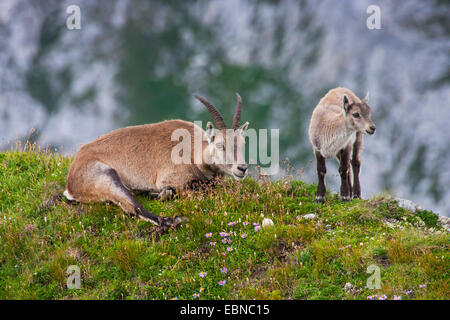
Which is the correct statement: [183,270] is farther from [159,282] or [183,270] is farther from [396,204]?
[396,204]

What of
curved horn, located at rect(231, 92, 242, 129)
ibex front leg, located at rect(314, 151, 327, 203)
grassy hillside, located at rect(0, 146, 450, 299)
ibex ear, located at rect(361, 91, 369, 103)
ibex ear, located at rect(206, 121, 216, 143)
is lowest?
grassy hillside, located at rect(0, 146, 450, 299)

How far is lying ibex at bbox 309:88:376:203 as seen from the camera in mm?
10125

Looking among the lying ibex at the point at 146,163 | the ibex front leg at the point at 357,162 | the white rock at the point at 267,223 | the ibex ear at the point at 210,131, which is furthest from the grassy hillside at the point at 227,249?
the ibex front leg at the point at 357,162

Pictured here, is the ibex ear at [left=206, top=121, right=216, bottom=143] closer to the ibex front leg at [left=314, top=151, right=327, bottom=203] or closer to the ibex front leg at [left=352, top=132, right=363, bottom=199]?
the ibex front leg at [left=314, top=151, right=327, bottom=203]

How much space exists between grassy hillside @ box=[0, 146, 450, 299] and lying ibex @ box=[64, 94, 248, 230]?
0.43 meters

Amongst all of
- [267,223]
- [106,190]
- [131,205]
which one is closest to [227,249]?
[267,223]

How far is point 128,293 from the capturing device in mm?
6879

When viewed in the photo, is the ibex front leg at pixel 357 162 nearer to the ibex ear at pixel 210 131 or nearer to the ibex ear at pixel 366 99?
the ibex ear at pixel 366 99

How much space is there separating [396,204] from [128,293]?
20.9 ft

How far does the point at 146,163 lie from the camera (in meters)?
10.6

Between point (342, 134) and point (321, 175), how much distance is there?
3.75 ft

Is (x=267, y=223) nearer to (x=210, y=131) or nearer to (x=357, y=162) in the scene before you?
(x=210, y=131)

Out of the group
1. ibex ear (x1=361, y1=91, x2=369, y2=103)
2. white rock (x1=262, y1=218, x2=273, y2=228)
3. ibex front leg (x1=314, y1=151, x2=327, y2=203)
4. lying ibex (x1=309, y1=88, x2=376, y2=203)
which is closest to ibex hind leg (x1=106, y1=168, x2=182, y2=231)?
white rock (x1=262, y1=218, x2=273, y2=228)
